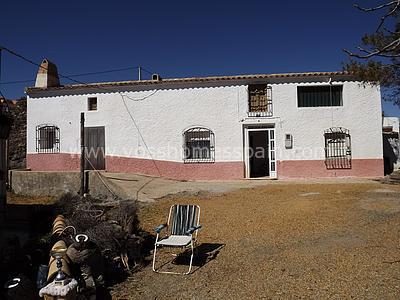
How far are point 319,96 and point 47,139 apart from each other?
12764 mm

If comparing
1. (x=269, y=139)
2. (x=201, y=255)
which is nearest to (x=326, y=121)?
(x=269, y=139)

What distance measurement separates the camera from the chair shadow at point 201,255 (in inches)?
209

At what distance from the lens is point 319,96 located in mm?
14938

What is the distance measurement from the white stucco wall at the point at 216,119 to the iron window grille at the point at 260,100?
10.2 inches

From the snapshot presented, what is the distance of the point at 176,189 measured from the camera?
40.6 feet

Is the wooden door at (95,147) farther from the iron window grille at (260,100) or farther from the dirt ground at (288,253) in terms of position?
the dirt ground at (288,253)

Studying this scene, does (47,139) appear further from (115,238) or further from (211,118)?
(115,238)

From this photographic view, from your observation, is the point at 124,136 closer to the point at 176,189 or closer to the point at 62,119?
the point at 62,119

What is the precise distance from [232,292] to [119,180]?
9.23 m

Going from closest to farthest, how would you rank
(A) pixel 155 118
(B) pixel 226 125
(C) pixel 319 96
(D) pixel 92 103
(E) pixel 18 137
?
(C) pixel 319 96 → (B) pixel 226 125 → (A) pixel 155 118 → (D) pixel 92 103 → (E) pixel 18 137

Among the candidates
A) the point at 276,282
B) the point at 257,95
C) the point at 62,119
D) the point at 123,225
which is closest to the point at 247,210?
the point at 123,225

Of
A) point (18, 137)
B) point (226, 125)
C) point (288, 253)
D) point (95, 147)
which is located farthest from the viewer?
point (18, 137)

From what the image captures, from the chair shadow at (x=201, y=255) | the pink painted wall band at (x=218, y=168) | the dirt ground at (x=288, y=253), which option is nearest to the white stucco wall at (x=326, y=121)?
the pink painted wall band at (x=218, y=168)

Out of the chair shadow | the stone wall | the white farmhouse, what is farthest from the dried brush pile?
the stone wall
